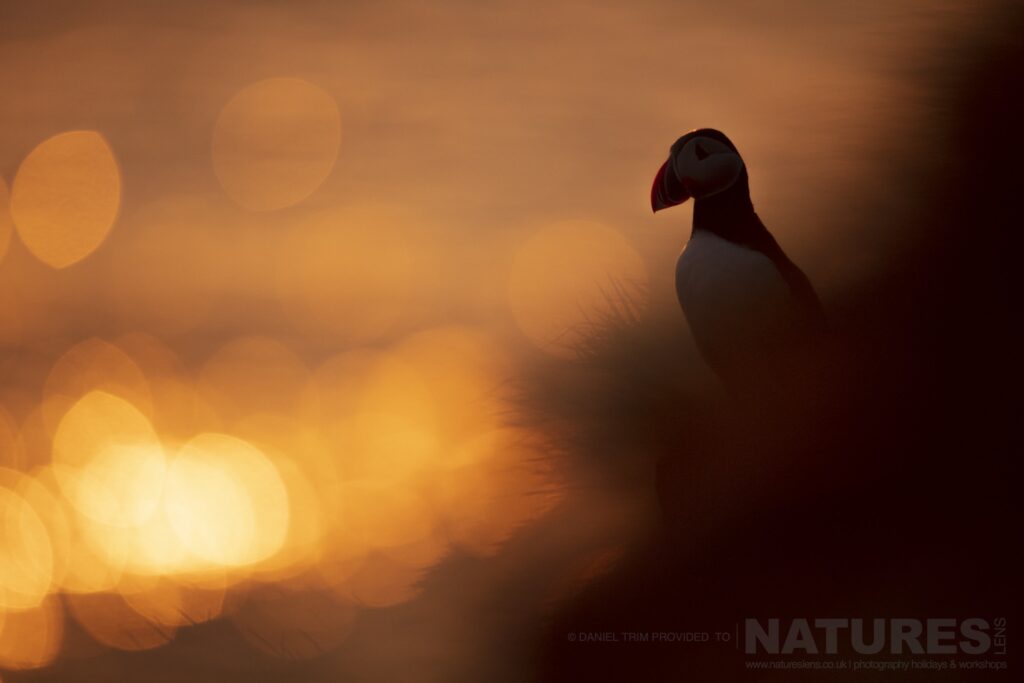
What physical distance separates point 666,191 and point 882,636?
5.33 ft

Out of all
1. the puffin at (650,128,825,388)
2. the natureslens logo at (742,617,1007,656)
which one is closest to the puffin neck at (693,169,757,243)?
the puffin at (650,128,825,388)

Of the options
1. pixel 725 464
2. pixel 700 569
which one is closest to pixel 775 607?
pixel 700 569

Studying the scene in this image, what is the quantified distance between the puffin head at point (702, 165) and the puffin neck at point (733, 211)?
0.02 meters

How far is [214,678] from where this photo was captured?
10.7 ft

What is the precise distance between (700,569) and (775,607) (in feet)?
0.80

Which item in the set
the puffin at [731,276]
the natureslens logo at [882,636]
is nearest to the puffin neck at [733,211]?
the puffin at [731,276]

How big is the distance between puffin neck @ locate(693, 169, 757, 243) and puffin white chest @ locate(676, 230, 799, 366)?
0.20 ft

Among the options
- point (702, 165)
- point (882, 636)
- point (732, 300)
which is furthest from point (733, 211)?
point (882, 636)

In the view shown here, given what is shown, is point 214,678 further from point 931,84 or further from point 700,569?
point 931,84

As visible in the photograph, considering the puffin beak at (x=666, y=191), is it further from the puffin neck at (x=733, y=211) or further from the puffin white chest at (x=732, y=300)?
the puffin white chest at (x=732, y=300)

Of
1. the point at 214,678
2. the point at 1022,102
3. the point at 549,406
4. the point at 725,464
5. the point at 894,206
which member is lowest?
the point at 214,678

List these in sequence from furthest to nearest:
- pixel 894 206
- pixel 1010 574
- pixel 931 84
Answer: pixel 931 84
pixel 894 206
pixel 1010 574

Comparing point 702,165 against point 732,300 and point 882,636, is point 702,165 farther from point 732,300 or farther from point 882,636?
point 882,636

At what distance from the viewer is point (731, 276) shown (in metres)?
3.61
